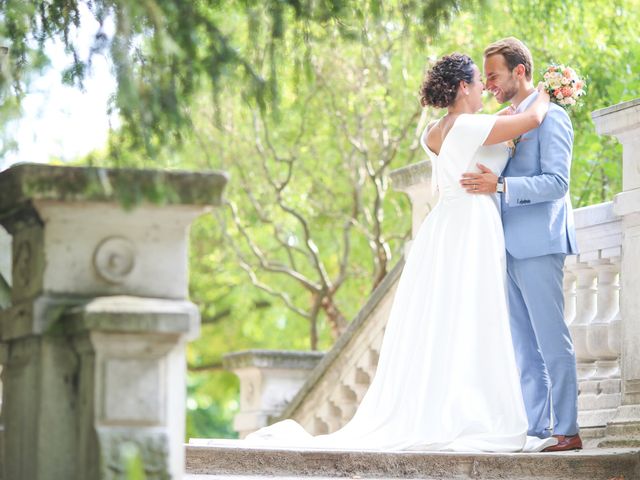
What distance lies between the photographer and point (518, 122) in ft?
23.4

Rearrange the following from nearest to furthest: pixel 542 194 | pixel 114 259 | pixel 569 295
A: pixel 114 259
pixel 542 194
pixel 569 295

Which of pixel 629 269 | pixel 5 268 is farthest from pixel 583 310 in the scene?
pixel 5 268

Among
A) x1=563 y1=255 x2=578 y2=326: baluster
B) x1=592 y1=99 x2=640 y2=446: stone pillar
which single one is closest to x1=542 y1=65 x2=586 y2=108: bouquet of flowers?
x1=592 y1=99 x2=640 y2=446: stone pillar

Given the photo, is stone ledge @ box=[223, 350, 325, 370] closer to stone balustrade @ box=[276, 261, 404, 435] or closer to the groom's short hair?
stone balustrade @ box=[276, 261, 404, 435]

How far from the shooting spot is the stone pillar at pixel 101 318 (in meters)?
3.69

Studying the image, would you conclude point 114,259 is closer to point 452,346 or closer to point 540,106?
point 452,346

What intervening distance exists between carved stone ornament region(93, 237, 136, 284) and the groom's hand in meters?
3.81

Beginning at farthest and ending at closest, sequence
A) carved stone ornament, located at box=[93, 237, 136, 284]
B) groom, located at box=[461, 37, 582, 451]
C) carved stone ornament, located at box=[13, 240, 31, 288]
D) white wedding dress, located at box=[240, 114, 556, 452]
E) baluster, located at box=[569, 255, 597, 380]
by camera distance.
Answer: baluster, located at box=[569, 255, 597, 380], groom, located at box=[461, 37, 582, 451], white wedding dress, located at box=[240, 114, 556, 452], carved stone ornament, located at box=[13, 240, 31, 288], carved stone ornament, located at box=[93, 237, 136, 284]

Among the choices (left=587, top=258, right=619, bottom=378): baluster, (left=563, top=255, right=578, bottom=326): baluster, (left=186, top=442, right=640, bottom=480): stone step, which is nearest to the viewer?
(left=186, top=442, right=640, bottom=480): stone step

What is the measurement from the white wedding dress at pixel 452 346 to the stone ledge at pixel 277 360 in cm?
422

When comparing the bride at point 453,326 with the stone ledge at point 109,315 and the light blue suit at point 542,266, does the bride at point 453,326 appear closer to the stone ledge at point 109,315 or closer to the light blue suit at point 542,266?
the light blue suit at point 542,266

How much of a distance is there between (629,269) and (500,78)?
1.33 m

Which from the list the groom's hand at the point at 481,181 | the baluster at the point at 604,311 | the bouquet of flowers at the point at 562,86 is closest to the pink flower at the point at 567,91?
the bouquet of flowers at the point at 562,86

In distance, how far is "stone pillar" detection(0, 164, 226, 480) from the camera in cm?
369
